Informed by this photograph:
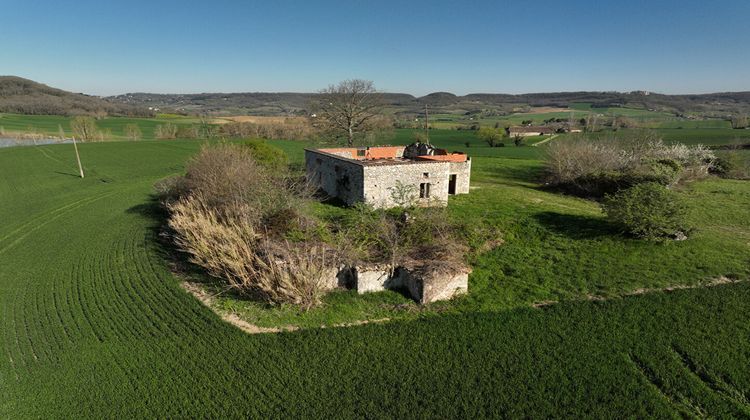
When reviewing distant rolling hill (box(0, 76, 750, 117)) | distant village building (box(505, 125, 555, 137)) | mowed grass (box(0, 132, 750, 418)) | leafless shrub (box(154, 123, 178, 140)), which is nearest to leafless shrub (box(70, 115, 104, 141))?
leafless shrub (box(154, 123, 178, 140))

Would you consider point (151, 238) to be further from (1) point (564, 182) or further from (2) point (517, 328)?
(1) point (564, 182)

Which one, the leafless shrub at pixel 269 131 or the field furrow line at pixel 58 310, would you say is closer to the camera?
the field furrow line at pixel 58 310

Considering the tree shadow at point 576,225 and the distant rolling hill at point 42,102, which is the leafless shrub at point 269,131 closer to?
the distant rolling hill at point 42,102

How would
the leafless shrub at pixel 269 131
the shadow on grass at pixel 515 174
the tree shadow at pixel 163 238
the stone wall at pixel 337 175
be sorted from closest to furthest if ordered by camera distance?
the tree shadow at pixel 163 238 < the stone wall at pixel 337 175 < the shadow on grass at pixel 515 174 < the leafless shrub at pixel 269 131

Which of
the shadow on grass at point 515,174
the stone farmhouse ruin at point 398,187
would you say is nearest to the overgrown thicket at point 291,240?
the stone farmhouse ruin at point 398,187

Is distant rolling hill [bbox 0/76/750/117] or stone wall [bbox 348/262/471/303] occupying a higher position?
distant rolling hill [bbox 0/76/750/117]

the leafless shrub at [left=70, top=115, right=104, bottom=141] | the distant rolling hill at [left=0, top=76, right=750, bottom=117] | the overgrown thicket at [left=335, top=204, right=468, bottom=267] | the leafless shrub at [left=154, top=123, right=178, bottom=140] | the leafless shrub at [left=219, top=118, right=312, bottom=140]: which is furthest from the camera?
the distant rolling hill at [left=0, top=76, right=750, bottom=117]

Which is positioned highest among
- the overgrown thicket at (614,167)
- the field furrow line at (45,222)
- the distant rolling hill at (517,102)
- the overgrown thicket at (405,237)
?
the distant rolling hill at (517,102)

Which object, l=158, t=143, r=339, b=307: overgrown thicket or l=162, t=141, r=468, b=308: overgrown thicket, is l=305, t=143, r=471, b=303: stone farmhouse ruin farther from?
l=158, t=143, r=339, b=307: overgrown thicket
